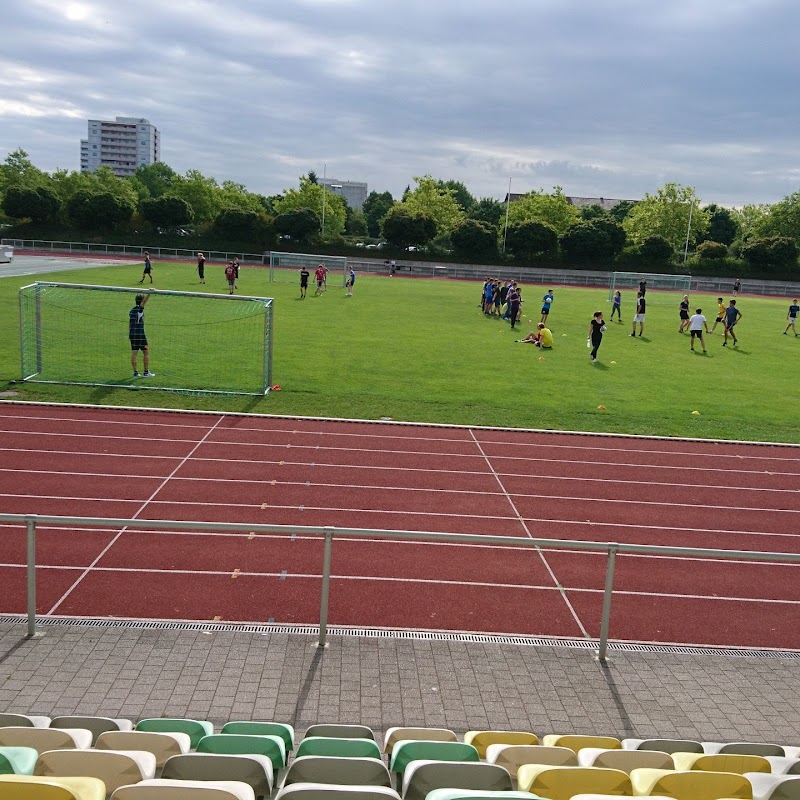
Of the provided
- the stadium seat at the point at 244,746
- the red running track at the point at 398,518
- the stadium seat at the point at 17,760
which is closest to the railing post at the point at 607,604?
the red running track at the point at 398,518

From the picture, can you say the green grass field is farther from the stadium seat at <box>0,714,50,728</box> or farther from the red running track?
the stadium seat at <box>0,714,50,728</box>

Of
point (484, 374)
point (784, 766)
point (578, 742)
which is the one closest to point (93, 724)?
point (578, 742)

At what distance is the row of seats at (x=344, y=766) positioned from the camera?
3.63 m

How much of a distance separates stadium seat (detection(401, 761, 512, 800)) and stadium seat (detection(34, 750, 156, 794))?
1.25 meters

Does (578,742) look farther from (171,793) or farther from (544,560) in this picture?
(544,560)

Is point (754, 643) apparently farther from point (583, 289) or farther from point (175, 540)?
point (583, 289)

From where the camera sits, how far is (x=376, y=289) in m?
45.3

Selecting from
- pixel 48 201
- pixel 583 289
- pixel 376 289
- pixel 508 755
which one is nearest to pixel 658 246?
pixel 583 289

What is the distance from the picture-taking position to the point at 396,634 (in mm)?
7512

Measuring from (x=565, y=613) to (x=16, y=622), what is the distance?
547cm

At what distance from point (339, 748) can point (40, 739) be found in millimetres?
1571

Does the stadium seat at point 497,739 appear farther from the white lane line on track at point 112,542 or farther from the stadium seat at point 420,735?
the white lane line on track at point 112,542

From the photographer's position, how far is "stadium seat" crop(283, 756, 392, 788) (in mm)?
3744

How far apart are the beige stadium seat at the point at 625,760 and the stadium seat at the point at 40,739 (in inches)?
106
